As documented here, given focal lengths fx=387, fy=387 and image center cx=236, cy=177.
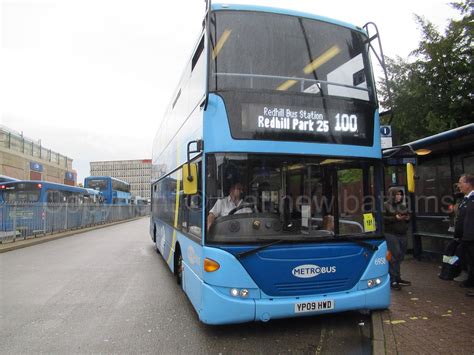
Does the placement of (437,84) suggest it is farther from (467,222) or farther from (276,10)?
(276,10)

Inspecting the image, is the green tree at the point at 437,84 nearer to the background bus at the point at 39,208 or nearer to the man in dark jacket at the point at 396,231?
the man in dark jacket at the point at 396,231

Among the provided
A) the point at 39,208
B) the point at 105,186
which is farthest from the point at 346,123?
the point at 105,186

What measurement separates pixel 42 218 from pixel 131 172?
78.9m

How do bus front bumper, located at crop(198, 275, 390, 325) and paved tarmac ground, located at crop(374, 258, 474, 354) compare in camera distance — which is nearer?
paved tarmac ground, located at crop(374, 258, 474, 354)

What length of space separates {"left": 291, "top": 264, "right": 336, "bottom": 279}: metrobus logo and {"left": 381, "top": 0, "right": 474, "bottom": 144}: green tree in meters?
8.63

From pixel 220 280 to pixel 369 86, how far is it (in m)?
3.29

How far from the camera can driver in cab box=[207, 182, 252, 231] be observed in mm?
4590

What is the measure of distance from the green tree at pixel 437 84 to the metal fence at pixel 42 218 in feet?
49.3

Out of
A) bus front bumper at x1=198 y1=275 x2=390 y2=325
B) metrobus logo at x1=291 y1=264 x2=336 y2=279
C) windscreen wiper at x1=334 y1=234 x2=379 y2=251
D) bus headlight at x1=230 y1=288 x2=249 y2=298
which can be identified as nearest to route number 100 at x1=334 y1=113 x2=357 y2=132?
windscreen wiper at x1=334 y1=234 x2=379 y2=251

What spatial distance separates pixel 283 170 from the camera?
4906 millimetres

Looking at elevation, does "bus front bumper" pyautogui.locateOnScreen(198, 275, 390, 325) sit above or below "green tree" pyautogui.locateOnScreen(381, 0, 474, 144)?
below

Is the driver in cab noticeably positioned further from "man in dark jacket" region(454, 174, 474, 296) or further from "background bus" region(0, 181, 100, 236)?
"background bus" region(0, 181, 100, 236)

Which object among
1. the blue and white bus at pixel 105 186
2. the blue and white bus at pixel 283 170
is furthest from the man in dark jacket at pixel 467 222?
the blue and white bus at pixel 105 186

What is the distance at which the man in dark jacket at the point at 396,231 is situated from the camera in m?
6.59
